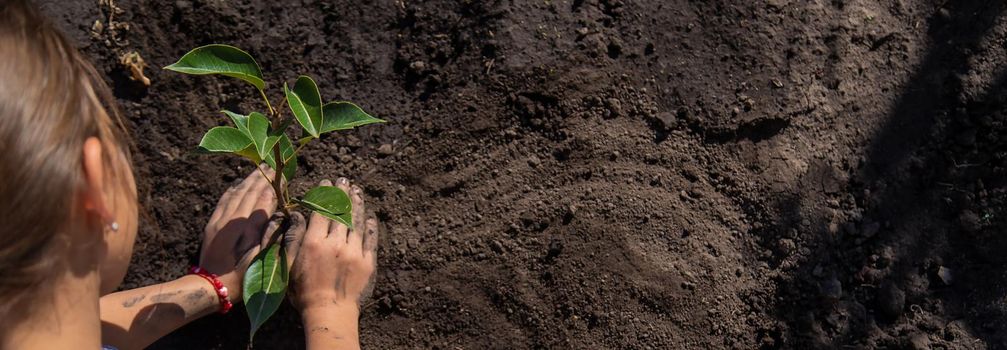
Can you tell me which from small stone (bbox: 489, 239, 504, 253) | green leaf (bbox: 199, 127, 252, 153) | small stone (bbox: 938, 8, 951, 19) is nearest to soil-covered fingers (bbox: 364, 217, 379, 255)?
small stone (bbox: 489, 239, 504, 253)

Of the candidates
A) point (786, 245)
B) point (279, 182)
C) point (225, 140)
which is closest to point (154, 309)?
point (279, 182)

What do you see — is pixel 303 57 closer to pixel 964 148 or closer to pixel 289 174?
pixel 289 174

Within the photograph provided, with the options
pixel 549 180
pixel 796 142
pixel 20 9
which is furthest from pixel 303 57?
pixel 796 142

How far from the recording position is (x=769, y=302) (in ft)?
6.93

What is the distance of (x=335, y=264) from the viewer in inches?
77.5

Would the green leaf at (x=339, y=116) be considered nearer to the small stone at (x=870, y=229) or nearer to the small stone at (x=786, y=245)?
the small stone at (x=786, y=245)

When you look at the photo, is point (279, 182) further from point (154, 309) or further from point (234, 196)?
point (154, 309)

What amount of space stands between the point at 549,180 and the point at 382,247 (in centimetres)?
50

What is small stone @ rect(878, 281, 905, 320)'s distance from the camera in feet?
6.93

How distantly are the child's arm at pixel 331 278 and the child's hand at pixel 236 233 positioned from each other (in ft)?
0.35

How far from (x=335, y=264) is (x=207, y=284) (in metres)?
0.33

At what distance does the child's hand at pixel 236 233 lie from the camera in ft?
6.45

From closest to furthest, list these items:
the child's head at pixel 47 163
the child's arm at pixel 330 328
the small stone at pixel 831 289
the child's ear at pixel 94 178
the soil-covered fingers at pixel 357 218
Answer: the child's head at pixel 47 163
the child's ear at pixel 94 178
the child's arm at pixel 330 328
the soil-covered fingers at pixel 357 218
the small stone at pixel 831 289

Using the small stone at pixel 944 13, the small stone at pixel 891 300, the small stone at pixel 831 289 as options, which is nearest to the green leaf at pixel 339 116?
the small stone at pixel 831 289
